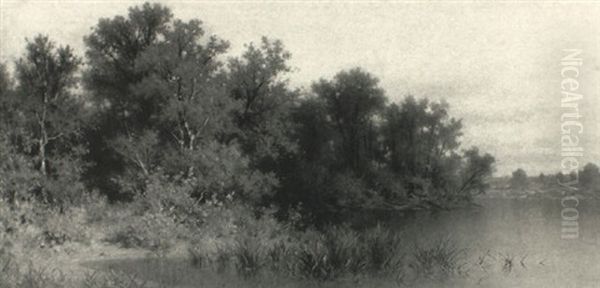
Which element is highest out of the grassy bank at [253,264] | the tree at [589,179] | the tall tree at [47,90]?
the tall tree at [47,90]

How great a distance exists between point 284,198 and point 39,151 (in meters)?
12.6

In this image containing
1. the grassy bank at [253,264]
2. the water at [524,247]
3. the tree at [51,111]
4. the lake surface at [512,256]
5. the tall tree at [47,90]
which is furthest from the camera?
the tall tree at [47,90]

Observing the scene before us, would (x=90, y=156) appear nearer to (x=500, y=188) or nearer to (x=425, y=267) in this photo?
(x=425, y=267)

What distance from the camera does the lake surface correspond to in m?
11.5

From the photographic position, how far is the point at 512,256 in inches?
565

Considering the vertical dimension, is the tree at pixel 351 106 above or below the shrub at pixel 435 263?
above

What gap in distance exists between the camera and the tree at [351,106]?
42.3 metres

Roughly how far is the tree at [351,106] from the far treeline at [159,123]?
3.47m

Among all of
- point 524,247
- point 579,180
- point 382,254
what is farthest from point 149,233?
point 579,180

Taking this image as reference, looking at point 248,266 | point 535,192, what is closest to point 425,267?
point 248,266

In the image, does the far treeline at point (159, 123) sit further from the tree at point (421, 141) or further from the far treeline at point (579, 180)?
the far treeline at point (579, 180)

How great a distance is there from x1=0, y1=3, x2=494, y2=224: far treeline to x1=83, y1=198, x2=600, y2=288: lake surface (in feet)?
23.0

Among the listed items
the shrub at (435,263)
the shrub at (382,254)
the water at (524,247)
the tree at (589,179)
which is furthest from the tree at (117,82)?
the tree at (589,179)

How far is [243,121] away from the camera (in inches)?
1237
